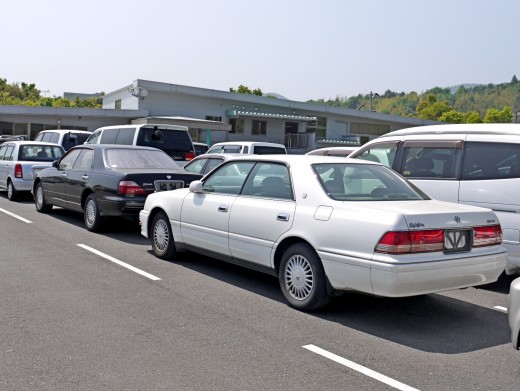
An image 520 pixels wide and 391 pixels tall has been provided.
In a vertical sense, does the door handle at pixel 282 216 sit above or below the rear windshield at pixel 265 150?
below

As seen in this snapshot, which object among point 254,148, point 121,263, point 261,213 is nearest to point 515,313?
point 261,213

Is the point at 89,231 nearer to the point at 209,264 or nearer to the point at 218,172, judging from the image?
the point at 209,264

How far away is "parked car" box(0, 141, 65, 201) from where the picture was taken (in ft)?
49.2

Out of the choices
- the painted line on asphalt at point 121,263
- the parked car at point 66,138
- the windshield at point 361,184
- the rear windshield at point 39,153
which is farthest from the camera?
the parked car at point 66,138

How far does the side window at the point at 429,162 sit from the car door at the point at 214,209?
8.24 ft

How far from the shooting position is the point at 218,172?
738cm

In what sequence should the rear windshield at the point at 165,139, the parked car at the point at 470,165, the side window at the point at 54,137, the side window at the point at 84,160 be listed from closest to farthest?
1. the parked car at the point at 470,165
2. the side window at the point at 84,160
3. the rear windshield at the point at 165,139
4. the side window at the point at 54,137

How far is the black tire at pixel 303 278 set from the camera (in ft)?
18.2

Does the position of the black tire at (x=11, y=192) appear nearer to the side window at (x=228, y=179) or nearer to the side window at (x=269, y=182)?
the side window at (x=228, y=179)

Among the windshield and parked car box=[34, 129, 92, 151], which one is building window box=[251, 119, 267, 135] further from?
the windshield

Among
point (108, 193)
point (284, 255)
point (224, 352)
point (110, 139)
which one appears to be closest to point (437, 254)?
point (284, 255)

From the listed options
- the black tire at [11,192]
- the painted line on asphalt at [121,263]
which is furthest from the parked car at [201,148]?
the painted line on asphalt at [121,263]

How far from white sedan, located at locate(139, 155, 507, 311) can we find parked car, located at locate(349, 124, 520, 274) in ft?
3.98

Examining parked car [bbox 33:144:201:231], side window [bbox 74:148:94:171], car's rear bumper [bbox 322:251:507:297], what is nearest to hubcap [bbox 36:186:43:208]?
parked car [bbox 33:144:201:231]
